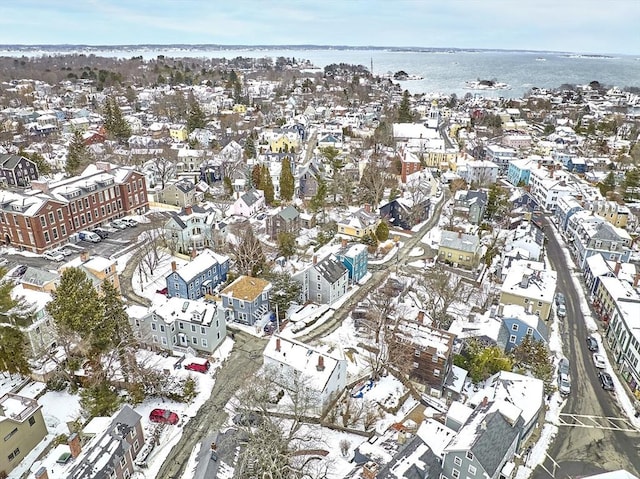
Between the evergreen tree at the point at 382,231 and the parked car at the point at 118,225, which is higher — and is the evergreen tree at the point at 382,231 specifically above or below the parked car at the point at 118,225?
above

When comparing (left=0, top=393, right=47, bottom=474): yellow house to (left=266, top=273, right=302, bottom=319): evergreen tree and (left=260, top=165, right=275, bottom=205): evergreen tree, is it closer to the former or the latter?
(left=266, top=273, right=302, bottom=319): evergreen tree

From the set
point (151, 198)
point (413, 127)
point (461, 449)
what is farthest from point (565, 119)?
point (461, 449)

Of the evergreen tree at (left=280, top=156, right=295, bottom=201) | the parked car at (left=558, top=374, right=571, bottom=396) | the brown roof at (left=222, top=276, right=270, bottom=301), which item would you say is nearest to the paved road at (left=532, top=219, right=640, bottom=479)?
the parked car at (left=558, top=374, right=571, bottom=396)

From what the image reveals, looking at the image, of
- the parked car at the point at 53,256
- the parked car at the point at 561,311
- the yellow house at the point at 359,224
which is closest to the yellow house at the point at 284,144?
the yellow house at the point at 359,224

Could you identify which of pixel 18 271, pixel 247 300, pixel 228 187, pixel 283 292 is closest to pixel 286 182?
pixel 228 187

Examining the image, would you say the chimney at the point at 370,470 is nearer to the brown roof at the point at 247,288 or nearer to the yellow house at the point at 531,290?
the brown roof at the point at 247,288

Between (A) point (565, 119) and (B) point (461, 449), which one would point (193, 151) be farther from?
(A) point (565, 119)
